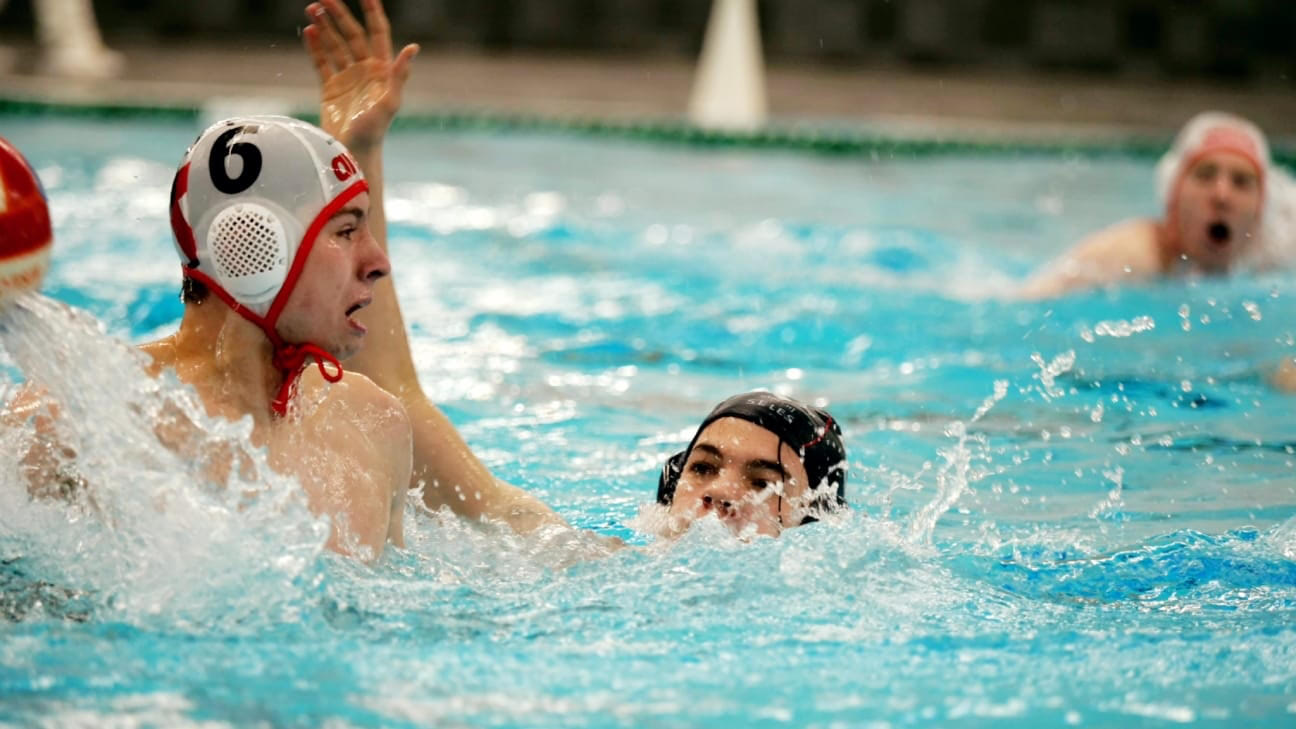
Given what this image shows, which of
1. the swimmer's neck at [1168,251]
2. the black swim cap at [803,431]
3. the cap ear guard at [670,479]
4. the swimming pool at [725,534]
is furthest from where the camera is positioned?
the swimmer's neck at [1168,251]

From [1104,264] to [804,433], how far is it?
3.69m

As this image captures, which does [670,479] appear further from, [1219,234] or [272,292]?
[1219,234]

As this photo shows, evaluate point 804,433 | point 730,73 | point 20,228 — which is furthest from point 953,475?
point 730,73

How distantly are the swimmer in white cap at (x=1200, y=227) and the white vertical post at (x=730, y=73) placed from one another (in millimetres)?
4447

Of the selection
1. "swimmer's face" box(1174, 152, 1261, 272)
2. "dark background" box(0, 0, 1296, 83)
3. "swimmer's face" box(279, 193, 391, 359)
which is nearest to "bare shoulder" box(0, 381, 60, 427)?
"swimmer's face" box(279, 193, 391, 359)

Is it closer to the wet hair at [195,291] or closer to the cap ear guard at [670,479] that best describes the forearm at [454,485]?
the cap ear guard at [670,479]

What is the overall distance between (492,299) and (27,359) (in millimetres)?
3773

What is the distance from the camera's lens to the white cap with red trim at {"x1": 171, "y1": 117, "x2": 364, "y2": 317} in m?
2.52

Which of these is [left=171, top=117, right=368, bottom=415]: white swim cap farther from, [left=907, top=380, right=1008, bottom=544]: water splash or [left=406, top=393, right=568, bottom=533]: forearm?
[left=907, top=380, right=1008, bottom=544]: water splash

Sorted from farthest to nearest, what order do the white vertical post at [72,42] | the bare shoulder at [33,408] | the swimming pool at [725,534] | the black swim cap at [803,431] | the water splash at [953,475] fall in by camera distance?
the white vertical post at [72,42] < the water splash at [953,475] < the black swim cap at [803,431] < the bare shoulder at [33,408] < the swimming pool at [725,534]

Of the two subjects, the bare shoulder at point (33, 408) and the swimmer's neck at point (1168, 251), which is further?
the swimmer's neck at point (1168, 251)

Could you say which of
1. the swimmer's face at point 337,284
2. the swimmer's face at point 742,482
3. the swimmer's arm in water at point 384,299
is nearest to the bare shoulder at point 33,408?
the swimmer's face at point 337,284

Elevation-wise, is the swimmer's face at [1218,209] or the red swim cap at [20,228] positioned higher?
the swimmer's face at [1218,209]

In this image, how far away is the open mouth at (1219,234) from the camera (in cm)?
643
